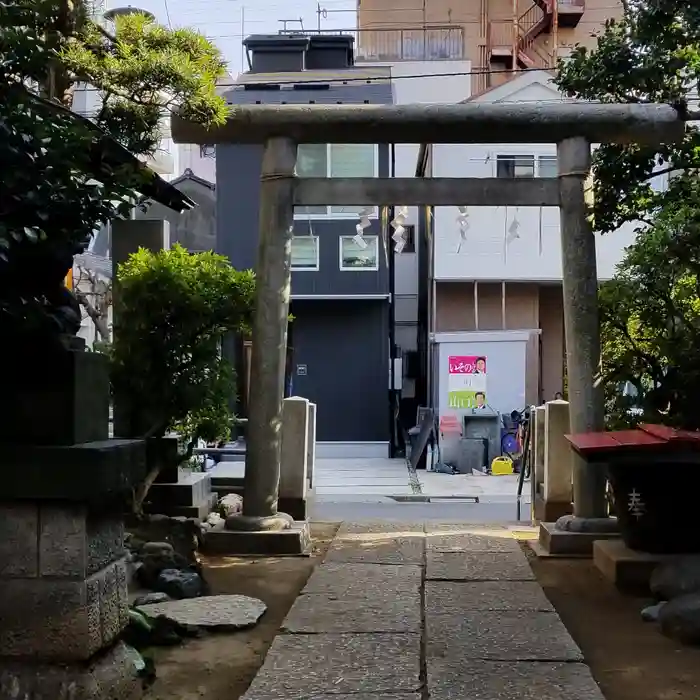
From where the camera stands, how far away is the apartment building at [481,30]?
26.8m

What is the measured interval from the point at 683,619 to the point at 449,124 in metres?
4.77

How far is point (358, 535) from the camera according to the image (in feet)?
30.0

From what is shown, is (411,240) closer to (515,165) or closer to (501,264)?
(501,264)

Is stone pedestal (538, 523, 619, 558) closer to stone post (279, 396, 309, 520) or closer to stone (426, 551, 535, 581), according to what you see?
stone (426, 551, 535, 581)

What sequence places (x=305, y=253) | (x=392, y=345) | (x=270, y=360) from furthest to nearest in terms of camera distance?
(x=392, y=345) → (x=305, y=253) → (x=270, y=360)

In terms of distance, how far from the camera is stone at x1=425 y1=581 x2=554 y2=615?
6055mm

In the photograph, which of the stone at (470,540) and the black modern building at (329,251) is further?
the black modern building at (329,251)

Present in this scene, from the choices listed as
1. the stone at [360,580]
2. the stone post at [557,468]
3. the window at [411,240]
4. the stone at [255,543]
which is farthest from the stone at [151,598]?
the window at [411,240]

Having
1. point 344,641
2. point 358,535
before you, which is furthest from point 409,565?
point 344,641

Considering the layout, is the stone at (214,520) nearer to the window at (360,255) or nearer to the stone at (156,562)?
the stone at (156,562)

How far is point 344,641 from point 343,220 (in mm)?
19034

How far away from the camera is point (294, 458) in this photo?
30.3 ft

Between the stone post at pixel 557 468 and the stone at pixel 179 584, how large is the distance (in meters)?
4.14

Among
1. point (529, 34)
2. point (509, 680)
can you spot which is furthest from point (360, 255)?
point (509, 680)
